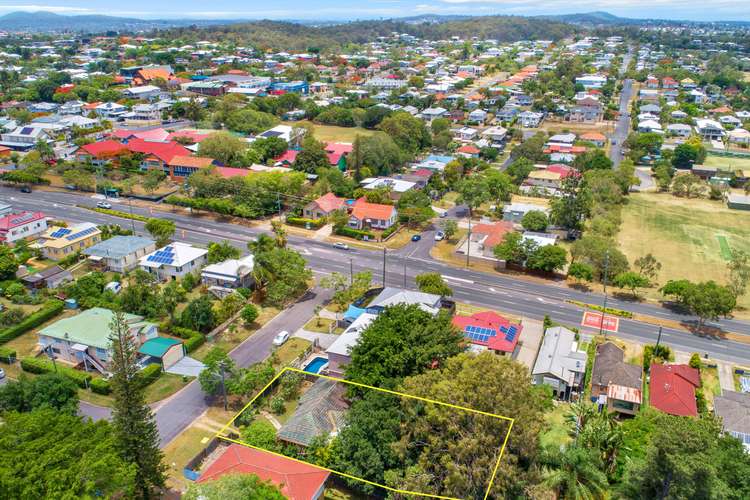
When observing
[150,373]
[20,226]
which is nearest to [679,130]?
[150,373]

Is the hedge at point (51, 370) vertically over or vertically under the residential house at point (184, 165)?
under

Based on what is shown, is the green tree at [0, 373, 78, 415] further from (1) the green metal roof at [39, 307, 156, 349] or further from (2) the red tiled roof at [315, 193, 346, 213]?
(2) the red tiled roof at [315, 193, 346, 213]

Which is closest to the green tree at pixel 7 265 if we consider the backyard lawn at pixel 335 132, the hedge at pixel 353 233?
the hedge at pixel 353 233

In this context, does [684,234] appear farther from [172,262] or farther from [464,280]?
[172,262]

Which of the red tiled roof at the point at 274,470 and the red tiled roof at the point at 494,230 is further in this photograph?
the red tiled roof at the point at 494,230

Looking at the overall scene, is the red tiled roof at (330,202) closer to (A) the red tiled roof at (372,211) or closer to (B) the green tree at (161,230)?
(A) the red tiled roof at (372,211)

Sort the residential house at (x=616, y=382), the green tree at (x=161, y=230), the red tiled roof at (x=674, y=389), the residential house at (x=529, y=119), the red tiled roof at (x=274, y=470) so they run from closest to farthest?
the red tiled roof at (x=274, y=470), the red tiled roof at (x=674, y=389), the residential house at (x=616, y=382), the green tree at (x=161, y=230), the residential house at (x=529, y=119)
